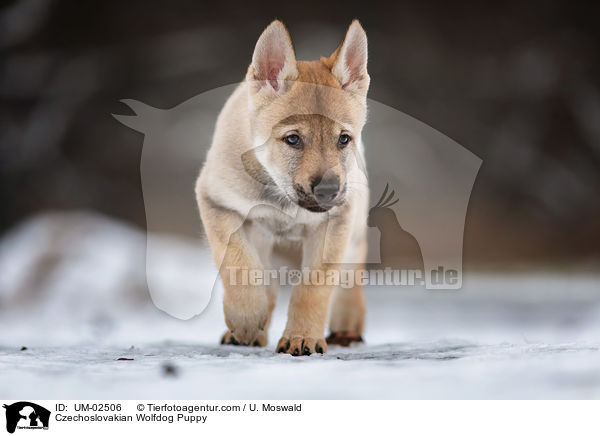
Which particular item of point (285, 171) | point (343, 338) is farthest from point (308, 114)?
point (343, 338)

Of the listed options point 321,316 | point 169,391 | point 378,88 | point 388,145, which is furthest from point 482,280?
point 169,391

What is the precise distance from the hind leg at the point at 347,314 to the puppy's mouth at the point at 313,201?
0.76 m

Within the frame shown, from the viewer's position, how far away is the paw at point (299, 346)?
211cm

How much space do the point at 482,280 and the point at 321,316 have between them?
1820 mm

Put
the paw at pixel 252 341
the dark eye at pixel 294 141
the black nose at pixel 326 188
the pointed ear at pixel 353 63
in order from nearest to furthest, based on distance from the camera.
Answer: the black nose at pixel 326 188
the dark eye at pixel 294 141
the pointed ear at pixel 353 63
the paw at pixel 252 341

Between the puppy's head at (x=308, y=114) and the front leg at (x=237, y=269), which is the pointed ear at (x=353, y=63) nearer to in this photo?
the puppy's head at (x=308, y=114)

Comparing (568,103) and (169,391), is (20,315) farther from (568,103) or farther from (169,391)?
(568,103)

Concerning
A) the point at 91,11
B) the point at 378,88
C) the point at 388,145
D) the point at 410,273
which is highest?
the point at 91,11
